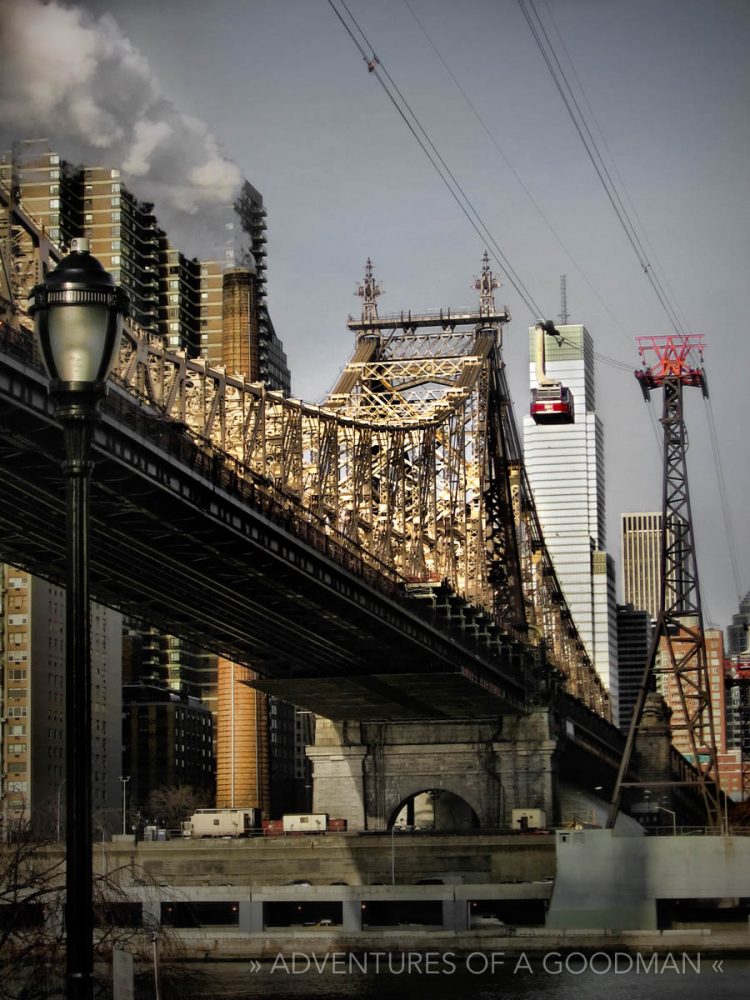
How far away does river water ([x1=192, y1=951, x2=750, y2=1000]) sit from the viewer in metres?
70.1

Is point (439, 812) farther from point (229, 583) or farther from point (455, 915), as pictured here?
point (229, 583)

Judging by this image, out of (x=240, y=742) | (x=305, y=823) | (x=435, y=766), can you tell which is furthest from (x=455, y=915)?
(x=240, y=742)

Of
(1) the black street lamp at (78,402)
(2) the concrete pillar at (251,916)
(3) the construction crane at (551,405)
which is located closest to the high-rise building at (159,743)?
(3) the construction crane at (551,405)

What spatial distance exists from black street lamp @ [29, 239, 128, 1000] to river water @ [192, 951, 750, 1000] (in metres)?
51.1

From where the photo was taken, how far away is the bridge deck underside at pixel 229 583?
209ft

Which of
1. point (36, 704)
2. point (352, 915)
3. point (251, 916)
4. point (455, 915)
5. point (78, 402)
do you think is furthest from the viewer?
point (36, 704)

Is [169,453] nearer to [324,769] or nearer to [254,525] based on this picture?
[254,525]

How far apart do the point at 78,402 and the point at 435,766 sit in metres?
110

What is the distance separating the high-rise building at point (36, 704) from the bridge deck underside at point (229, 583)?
4184 centimetres

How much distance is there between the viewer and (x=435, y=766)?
124 m

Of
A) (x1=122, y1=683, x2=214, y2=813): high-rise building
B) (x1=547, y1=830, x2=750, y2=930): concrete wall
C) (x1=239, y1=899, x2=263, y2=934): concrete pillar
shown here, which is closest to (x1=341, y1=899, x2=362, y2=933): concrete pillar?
(x1=239, y1=899, x2=263, y2=934): concrete pillar

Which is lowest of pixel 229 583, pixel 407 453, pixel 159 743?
pixel 159 743

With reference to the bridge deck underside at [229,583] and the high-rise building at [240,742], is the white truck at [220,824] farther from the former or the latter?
the high-rise building at [240,742]

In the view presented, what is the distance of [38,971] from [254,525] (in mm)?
47485
